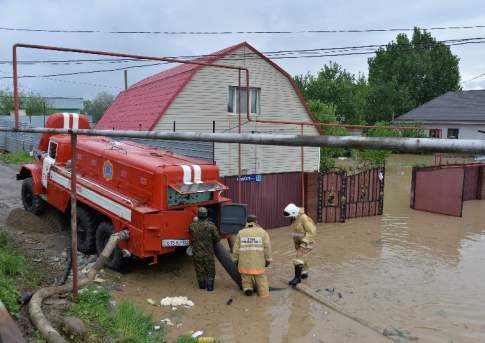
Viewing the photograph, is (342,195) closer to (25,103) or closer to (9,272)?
(9,272)

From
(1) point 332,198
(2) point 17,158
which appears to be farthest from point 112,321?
(2) point 17,158

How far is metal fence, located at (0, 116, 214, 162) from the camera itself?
432 inches

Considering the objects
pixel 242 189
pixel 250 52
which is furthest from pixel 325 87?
pixel 242 189

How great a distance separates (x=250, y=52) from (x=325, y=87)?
98.8 feet

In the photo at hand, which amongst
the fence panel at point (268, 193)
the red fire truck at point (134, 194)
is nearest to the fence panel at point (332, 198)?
the fence panel at point (268, 193)

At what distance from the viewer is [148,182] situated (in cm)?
769

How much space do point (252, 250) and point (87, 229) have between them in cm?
371

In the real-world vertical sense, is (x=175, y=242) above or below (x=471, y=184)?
above

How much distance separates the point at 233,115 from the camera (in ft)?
55.5

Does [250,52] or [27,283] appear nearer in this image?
[27,283]

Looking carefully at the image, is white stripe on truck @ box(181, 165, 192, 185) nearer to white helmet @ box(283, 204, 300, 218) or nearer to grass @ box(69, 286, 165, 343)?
white helmet @ box(283, 204, 300, 218)

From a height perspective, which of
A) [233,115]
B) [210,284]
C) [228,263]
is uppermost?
[233,115]

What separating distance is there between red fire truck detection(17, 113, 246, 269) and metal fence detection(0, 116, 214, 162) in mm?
1687

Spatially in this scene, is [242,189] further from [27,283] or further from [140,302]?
[27,283]
